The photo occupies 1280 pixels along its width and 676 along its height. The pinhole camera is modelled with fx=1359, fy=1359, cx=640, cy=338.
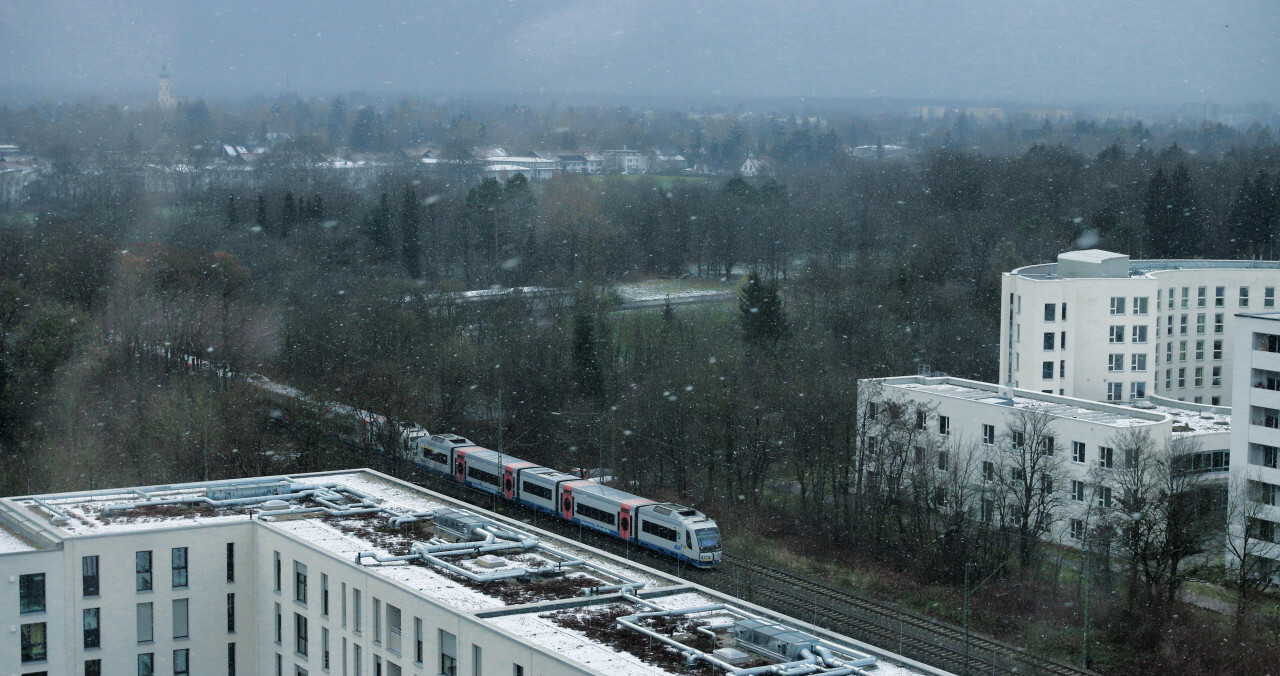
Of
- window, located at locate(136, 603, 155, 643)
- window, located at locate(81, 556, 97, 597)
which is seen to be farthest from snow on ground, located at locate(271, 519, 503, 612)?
window, located at locate(81, 556, 97, 597)

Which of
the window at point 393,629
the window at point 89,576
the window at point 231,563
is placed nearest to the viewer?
the window at point 393,629

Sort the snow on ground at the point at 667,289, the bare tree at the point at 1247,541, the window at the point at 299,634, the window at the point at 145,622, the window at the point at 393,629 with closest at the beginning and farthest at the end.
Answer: the window at the point at 393,629
the window at the point at 299,634
the window at the point at 145,622
the bare tree at the point at 1247,541
the snow on ground at the point at 667,289

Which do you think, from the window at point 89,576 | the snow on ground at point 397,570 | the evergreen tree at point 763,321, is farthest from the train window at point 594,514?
the evergreen tree at point 763,321

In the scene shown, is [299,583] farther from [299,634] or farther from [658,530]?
[658,530]

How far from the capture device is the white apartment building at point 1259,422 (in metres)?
25.7

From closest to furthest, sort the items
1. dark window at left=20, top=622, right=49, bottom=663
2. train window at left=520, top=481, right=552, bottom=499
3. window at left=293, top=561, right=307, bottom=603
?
dark window at left=20, top=622, right=49, bottom=663 < window at left=293, top=561, right=307, bottom=603 < train window at left=520, top=481, right=552, bottom=499

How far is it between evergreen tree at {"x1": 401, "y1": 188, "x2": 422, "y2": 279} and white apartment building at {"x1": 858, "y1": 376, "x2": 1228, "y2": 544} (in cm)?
3973

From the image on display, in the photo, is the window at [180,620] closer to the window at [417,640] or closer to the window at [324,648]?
the window at [324,648]

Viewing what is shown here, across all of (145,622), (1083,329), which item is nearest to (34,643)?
(145,622)

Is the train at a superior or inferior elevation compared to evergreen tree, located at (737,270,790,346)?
inferior

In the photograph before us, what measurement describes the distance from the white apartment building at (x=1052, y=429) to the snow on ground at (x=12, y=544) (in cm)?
1831

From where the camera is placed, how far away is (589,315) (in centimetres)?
4525

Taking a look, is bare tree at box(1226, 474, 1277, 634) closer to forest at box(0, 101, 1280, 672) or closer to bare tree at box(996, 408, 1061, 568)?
forest at box(0, 101, 1280, 672)

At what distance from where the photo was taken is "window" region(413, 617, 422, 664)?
50.7 feet
